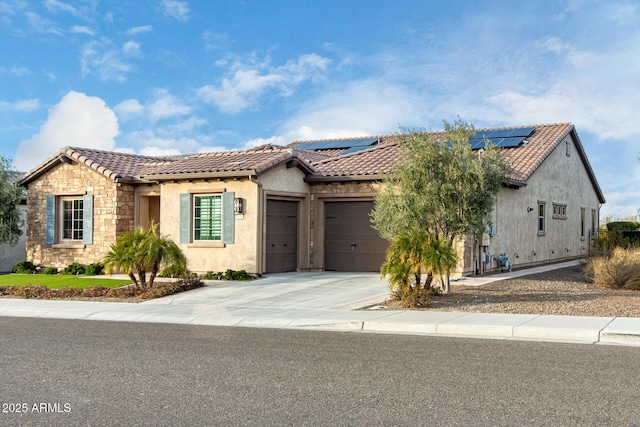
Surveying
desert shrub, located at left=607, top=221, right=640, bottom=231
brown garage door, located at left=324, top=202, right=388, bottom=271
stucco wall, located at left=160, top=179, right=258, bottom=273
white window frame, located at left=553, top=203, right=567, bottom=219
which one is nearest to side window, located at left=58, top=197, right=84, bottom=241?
stucco wall, located at left=160, top=179, right=258, bottom=273

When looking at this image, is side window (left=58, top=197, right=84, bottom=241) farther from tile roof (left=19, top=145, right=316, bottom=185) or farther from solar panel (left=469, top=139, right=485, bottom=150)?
solar panel (left=469, top=139, right=485, bottom=150)

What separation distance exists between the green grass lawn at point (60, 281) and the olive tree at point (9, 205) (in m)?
3.65

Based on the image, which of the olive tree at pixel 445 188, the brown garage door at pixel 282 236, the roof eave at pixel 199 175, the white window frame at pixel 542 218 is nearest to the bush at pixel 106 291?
the brown garage door at pixel 282 236

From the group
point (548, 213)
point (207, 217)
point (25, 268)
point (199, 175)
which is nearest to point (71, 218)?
point (25, 268)

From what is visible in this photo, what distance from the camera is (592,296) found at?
1658cm

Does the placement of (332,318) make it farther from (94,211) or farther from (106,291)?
(94,211)

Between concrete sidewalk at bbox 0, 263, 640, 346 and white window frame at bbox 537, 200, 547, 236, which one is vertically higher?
white window frame at bbox 537, 200, 547, 236

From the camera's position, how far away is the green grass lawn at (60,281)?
66.3ft

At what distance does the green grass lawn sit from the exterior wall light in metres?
3.92

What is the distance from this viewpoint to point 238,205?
21.1m

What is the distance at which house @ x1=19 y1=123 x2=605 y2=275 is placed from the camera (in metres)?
21.4

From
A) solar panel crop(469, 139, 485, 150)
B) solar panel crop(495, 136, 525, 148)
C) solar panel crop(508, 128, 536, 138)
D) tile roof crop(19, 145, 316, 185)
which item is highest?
solar panel crop(508, 128, 536, 138)

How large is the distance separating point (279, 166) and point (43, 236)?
1010 cm

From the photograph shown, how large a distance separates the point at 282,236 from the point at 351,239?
241 centimetres
